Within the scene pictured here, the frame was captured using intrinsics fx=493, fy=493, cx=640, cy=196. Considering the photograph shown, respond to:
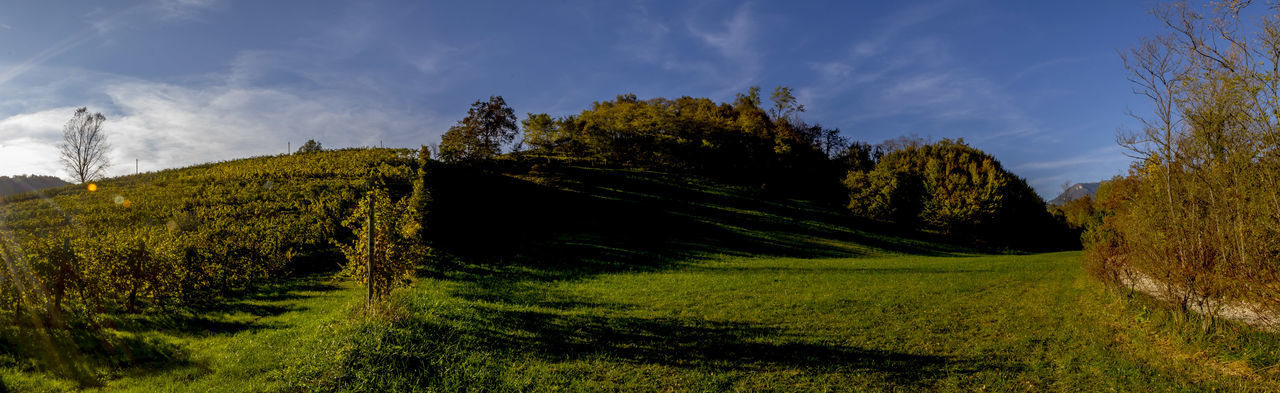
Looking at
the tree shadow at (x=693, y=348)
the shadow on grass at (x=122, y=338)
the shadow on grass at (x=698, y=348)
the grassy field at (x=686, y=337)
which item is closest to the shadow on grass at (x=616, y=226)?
the grassy field at (x=686, y=337)

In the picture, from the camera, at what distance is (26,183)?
61.5m

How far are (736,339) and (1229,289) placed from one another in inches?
465

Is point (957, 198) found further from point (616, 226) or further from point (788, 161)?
point (616, 226)

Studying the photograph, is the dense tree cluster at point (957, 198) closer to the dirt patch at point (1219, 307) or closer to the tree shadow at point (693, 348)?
the dirt patch at point (1219, 307)

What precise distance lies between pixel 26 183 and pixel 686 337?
91.4m

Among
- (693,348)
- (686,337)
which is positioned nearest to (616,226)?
(686,337)

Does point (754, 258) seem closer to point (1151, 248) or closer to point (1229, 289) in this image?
point (1151, 248)

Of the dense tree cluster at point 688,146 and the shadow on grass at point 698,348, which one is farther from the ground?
the dense tree cluster at point 688,146

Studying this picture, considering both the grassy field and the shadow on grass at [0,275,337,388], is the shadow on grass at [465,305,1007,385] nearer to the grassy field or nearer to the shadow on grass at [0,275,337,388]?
the grassy field

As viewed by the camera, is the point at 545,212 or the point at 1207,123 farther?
the point at 545,212

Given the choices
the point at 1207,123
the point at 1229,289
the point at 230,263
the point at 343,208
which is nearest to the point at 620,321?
the point at 1229,289

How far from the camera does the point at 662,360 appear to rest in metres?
11.6

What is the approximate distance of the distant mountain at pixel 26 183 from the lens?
1954 inches

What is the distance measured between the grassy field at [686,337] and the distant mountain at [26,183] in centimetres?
5359
